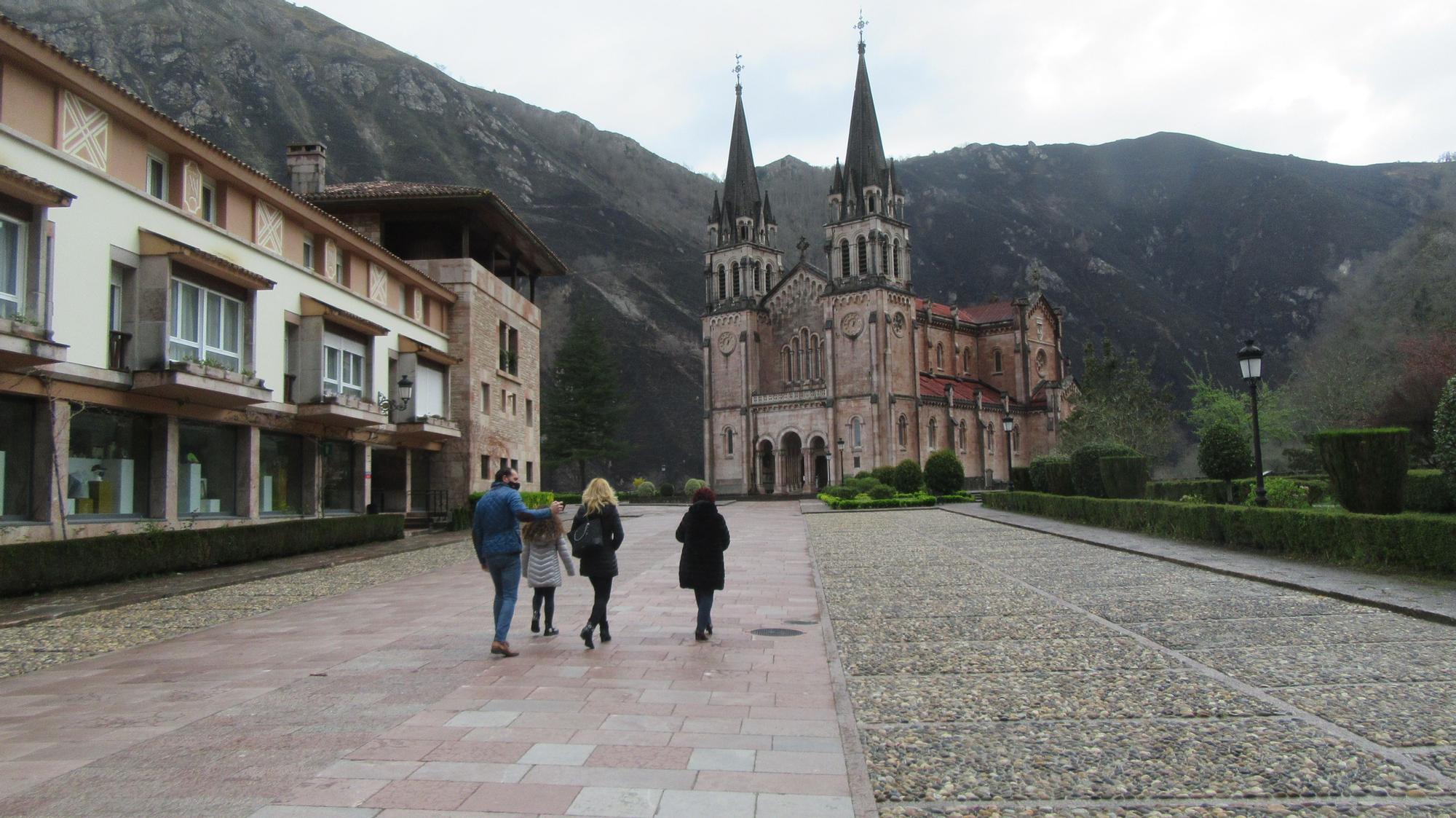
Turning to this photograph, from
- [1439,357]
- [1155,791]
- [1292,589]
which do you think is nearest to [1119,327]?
[1439,357]

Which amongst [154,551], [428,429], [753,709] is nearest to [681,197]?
[428,429]

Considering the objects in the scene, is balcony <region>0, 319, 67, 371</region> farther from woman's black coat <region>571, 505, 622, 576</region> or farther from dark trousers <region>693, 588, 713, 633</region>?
dark trousers <region>693, 588, 713, 633</region>

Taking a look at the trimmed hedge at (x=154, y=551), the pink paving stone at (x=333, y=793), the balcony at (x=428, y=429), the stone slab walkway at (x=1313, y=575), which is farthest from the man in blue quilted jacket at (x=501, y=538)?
the balcony at (x=428, y=429)

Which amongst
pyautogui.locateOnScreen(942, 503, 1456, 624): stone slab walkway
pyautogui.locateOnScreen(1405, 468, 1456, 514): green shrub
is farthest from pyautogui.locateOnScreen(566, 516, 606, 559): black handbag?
pyautogui.locateOnScreen(1405, 468, 1456, 514): green shrub

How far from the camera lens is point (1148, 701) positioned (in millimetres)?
6680

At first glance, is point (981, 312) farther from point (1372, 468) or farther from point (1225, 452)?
point (1372, 468)

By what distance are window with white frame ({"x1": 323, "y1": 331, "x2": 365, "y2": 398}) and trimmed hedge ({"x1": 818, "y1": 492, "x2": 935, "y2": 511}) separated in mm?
22096

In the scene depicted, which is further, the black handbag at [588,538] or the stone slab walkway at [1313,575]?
the stone slab walkway at [1313,575]

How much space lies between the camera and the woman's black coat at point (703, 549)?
9.31 metres

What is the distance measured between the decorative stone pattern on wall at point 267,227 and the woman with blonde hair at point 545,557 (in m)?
15.9

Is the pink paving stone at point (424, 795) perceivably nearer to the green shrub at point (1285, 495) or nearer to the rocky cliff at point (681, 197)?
the green shrub at point (1285, 495)

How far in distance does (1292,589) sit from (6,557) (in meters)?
17.5

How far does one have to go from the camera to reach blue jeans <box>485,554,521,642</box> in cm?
858

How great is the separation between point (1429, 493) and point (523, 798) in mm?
20792
